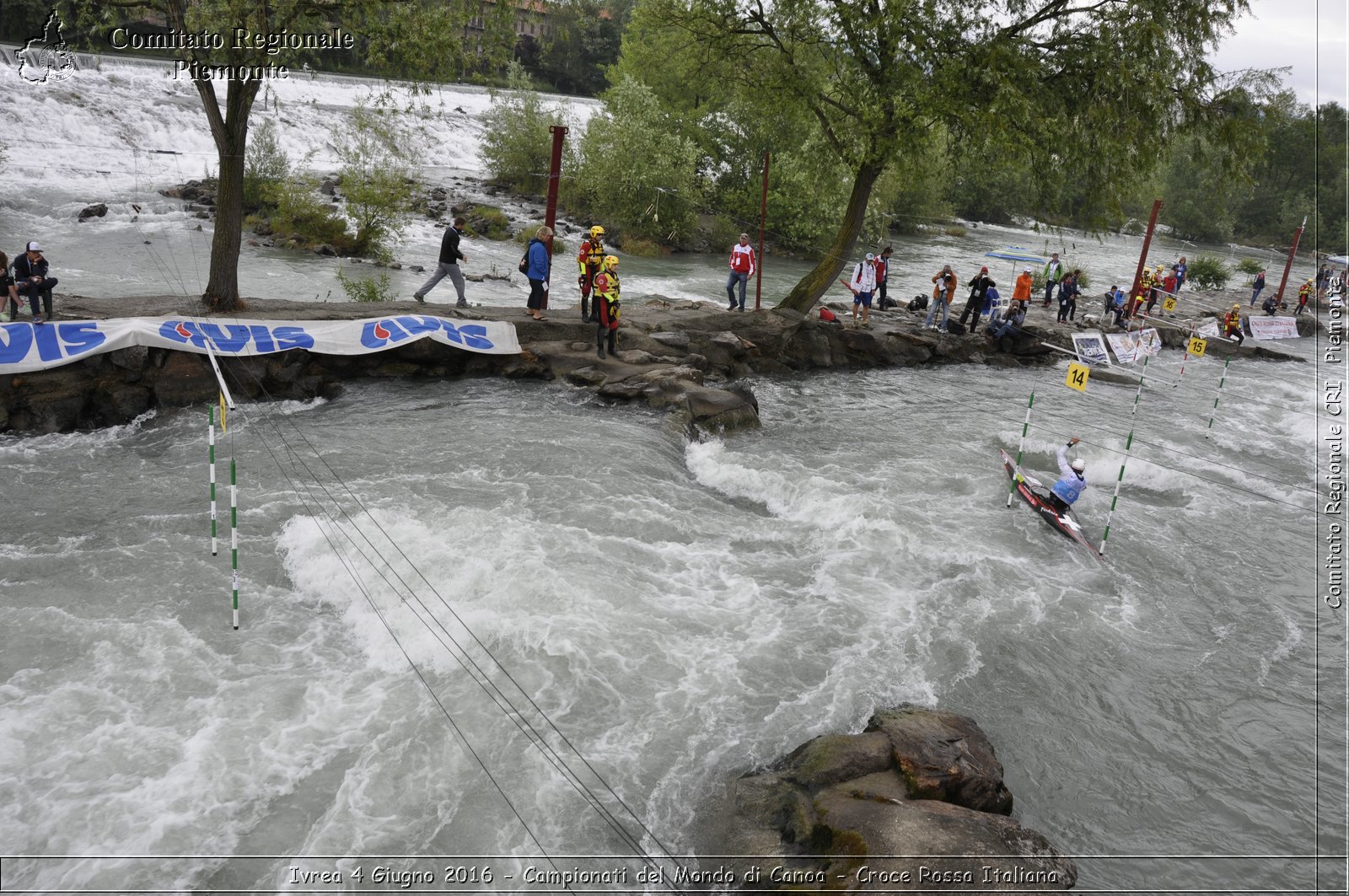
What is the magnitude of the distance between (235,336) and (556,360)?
5.34 meters

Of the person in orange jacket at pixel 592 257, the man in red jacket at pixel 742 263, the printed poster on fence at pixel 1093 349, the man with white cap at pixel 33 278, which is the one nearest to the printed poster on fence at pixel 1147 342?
the printed poster on fence at pixel 1093 349

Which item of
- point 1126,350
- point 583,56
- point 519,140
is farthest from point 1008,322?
point 583,56

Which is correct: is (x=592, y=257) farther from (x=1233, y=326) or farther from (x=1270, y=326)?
(x=1270, y=326)

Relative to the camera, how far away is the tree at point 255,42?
12867 millimetres

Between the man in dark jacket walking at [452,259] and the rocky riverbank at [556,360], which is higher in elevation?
the man in dark jacket walking at [452,259]

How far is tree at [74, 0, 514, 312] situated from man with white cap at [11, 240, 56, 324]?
95.5 inches

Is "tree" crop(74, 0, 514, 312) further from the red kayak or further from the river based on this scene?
the red kayak

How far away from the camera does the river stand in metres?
6.49

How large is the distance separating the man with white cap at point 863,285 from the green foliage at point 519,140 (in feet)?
76.0

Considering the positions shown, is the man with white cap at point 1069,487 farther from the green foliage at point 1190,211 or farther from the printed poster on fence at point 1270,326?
the green foliage at point 1190,211

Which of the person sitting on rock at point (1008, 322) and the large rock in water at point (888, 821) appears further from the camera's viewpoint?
the person sitting on rock at point (1008, 322)

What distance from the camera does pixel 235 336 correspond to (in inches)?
532

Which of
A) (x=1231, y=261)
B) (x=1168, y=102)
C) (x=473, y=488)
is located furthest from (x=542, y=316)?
(x=1231, y=261)

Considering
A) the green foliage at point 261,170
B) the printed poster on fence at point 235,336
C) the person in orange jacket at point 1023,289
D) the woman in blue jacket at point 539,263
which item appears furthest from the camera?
the green foliage at point 261,170
